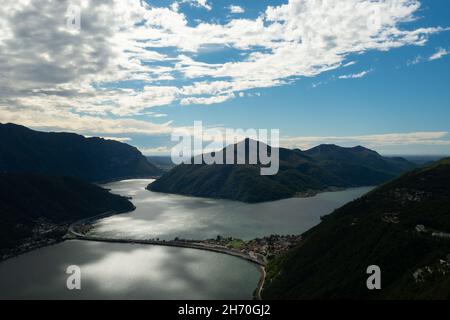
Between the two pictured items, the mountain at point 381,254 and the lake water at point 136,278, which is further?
the lake water at point 136,278

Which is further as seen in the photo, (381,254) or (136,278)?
(136,278)

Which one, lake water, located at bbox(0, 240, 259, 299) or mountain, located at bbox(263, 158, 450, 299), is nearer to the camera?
mountain, located at bbox(263, 158, 450, 299)

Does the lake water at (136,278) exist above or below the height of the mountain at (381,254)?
below

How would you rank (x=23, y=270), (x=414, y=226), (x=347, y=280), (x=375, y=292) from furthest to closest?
1. (x=23, y=270)
2. (x=414, y=226)
3. (x=347, y=280)
4. (x=375, y=292)

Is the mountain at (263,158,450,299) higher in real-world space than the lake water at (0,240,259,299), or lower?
higher
